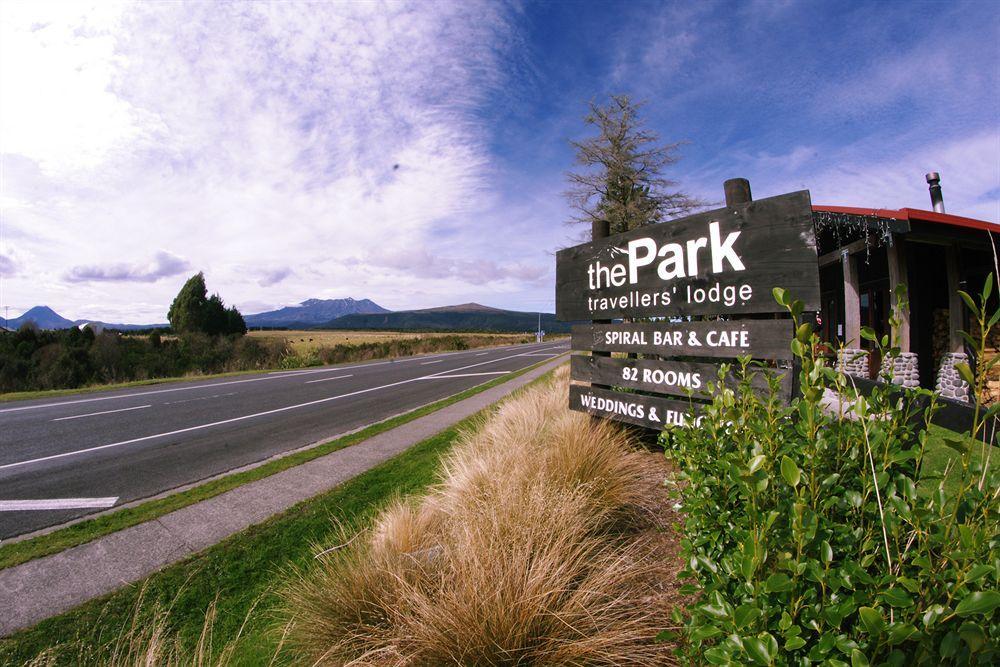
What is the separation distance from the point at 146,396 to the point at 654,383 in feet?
47.8

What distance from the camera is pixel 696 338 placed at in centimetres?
376

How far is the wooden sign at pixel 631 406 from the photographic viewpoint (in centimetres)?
386

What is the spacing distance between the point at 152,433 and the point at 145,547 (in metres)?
5.53

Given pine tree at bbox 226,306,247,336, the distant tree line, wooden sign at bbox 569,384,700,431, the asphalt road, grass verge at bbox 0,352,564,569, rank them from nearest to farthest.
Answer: grass verge at bbox 0,352,564,569, wooden sign at bbox 569,384,700,431, the asphalt road, the distant tree line, pine tree at bbox 226,306,247,336

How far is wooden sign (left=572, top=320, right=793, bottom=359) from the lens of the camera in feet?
10.7

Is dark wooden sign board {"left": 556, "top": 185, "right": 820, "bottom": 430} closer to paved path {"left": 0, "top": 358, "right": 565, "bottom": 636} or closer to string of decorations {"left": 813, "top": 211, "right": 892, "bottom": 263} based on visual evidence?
paved path {"left": 0, "top": 358, "right": 565, "bottom": 636}

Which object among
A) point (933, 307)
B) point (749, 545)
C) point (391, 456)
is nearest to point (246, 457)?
point (391, 456)

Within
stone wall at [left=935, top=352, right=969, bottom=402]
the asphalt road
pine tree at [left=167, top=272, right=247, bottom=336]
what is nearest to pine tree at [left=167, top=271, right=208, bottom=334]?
pine tree at [left=167, top=272, right=247, bottom=336]

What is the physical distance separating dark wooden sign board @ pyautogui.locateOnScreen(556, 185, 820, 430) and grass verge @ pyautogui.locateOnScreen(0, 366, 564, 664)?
2.52 metres

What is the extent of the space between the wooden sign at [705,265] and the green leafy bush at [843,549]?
194 cm

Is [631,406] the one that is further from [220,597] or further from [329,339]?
[329,339]

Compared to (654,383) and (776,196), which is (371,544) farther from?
(776,196)

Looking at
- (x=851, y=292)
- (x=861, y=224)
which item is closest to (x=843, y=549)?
(x=861, y=224)

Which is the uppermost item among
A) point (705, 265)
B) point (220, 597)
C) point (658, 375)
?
point (705, 265)
